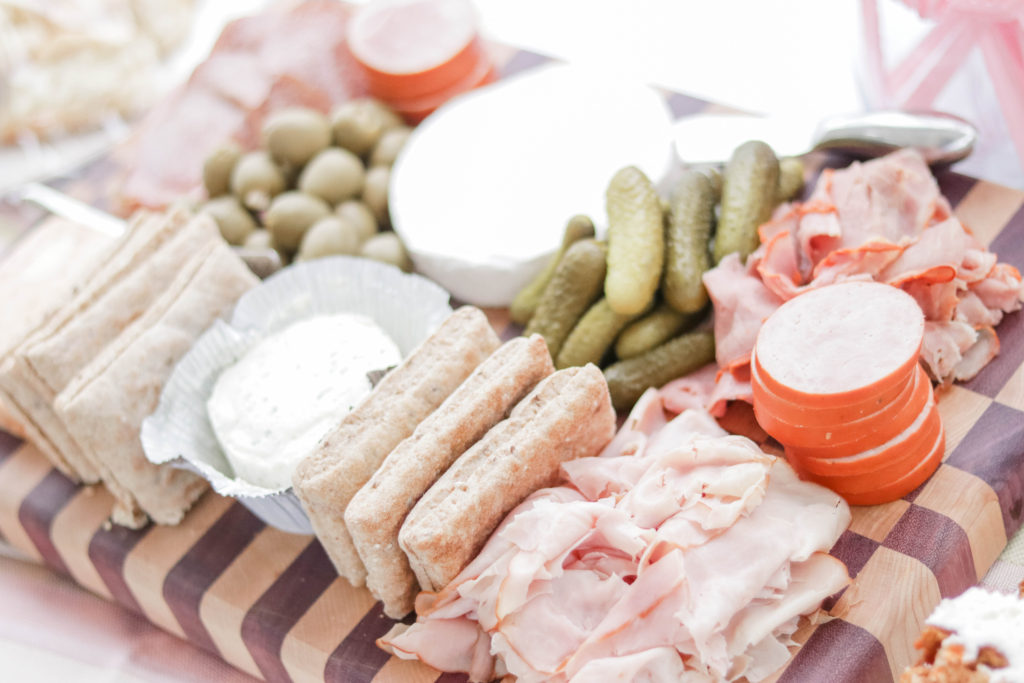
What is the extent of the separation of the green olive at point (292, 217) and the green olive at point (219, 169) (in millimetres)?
320

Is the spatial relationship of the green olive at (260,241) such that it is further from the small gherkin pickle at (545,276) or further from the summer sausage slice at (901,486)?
the summer sausage slice at (901,486)

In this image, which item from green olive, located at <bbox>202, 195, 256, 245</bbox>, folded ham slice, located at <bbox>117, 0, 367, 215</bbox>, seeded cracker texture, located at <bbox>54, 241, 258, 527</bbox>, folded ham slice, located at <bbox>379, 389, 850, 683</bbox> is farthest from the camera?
folded ham slice, located at <bbox>117, 0, 367, 215</bbox>

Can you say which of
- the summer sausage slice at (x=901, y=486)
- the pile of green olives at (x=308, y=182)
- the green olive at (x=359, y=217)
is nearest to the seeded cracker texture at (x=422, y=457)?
the summer sausage slice at (x=901, y=486)

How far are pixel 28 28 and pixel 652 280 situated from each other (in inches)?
131

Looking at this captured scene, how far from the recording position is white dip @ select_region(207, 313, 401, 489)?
8.49 feet

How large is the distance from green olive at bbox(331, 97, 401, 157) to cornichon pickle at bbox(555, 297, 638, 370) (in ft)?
4.50

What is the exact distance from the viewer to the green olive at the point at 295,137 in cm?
368

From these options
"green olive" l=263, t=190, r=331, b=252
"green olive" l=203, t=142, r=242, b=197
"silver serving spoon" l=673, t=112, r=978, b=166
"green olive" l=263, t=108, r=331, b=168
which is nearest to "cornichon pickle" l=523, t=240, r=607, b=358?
"silver serving spoon" l=673, t=112, r=978, b=166

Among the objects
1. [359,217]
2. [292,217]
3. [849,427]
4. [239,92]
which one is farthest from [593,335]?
[239,92]

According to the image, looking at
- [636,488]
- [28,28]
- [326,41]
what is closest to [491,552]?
[636,488]

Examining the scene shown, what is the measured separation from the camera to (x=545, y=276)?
3102 mm

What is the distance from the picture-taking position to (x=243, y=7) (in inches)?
211

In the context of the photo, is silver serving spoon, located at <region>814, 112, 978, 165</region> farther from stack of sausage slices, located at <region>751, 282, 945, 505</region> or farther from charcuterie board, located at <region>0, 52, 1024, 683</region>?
stack of sausage slices, located at <region>751, 282, 945, 505</region>

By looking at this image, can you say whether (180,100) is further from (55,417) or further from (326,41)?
(55,417)
